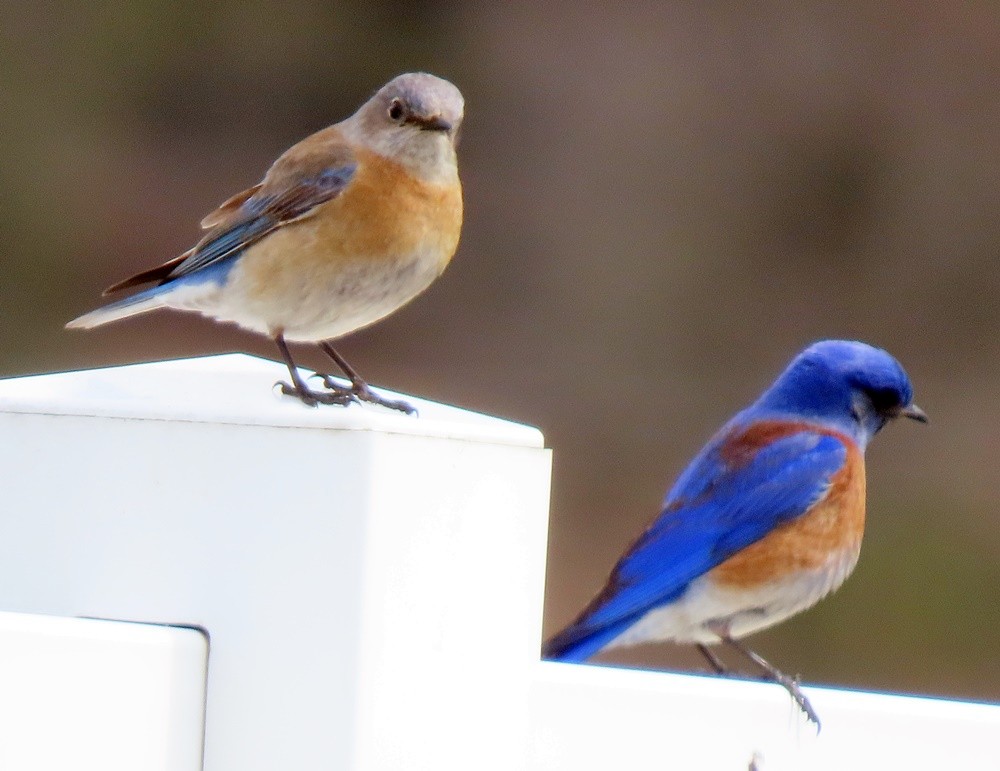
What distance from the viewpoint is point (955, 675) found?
7.86 m

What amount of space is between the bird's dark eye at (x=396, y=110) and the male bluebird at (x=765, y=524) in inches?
42.0

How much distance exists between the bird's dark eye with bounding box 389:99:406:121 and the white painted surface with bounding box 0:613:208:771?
119cm

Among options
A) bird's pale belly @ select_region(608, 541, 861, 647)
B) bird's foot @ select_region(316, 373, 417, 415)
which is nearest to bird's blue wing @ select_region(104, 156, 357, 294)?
bird's foot @ select_region(316, 373, 417, 415)

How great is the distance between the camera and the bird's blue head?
317 centimetres

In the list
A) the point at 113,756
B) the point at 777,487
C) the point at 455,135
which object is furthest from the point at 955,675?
the point at 113,756

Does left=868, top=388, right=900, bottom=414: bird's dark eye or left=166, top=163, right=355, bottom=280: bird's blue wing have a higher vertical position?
left=166, top=163, right=355, bottom=280: bird's blue wing

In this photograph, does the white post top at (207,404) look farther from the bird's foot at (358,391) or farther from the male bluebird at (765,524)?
the male bluebird at (765,524)

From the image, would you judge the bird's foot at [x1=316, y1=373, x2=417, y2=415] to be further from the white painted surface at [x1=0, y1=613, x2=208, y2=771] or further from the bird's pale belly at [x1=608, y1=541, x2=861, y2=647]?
the bird's pale belly at [x1=608, y1=541, x2=861, y2=647]

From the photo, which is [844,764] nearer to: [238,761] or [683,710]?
[683,710]

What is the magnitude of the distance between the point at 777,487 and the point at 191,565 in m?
2.13

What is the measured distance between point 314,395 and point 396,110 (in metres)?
0.76

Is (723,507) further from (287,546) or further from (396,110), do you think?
(287,546)

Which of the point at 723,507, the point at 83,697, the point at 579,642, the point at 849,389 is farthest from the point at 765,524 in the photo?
the point at 83,697

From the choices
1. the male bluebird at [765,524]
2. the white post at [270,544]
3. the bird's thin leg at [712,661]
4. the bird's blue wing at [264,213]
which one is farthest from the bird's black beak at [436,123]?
the bird's thin leg at [712,661]
